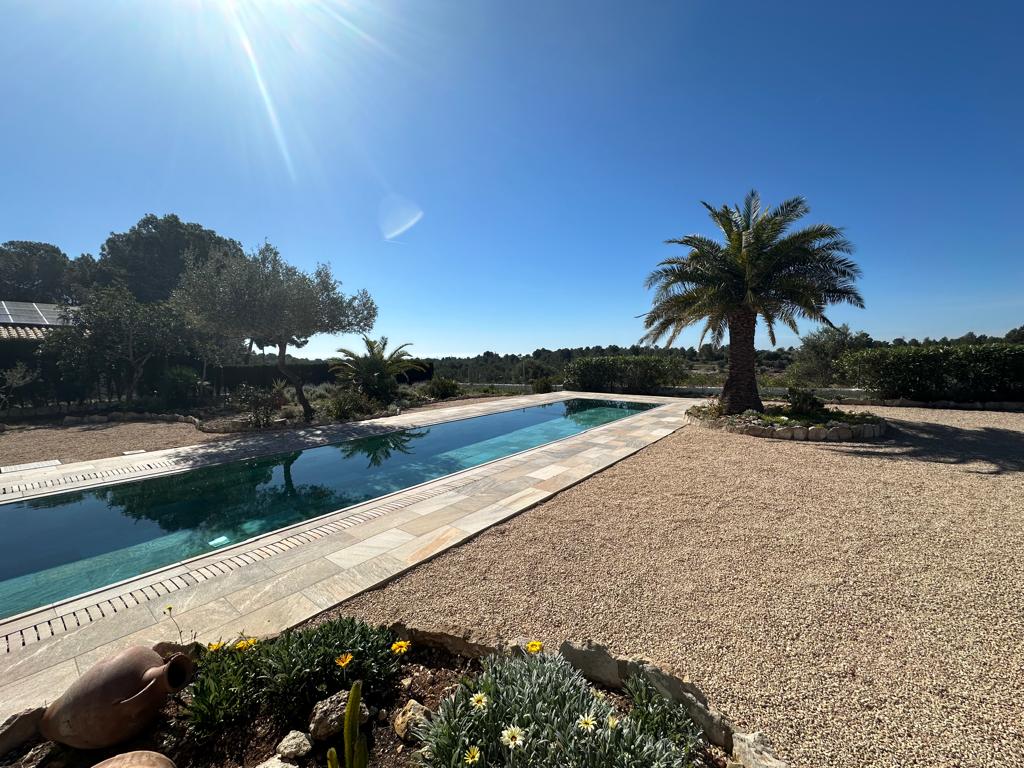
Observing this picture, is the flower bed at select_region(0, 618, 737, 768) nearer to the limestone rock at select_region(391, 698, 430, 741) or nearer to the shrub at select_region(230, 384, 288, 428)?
the limestone rock at select_region(391, 698, 430, 741)

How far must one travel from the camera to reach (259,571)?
147 inches

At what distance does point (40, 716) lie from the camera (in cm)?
193

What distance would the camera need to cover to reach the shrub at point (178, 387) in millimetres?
14094

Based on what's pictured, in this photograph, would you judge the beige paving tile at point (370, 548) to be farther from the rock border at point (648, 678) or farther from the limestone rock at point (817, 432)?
the limestone rock at point (817, 432)

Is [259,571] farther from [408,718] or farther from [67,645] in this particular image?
[408,718]

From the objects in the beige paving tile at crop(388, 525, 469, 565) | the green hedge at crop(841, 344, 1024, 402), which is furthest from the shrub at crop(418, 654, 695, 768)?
the green hedge at crop(841, 344, 1024, 402)

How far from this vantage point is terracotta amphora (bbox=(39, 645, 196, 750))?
6.00ft

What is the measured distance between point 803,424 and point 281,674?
10372mm

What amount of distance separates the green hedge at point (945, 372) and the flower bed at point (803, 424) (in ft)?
15.9

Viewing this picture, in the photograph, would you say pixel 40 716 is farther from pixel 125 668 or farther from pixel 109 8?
pixel 109 8

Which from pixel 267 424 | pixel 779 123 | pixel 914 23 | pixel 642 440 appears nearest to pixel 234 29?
pixel 267 424

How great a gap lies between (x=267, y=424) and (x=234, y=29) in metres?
9.34

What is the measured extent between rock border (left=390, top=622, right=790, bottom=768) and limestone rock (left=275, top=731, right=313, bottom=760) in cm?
77

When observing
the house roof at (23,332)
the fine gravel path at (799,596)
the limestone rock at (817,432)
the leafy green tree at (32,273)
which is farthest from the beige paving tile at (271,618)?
the leafy green tree at (32,273)
